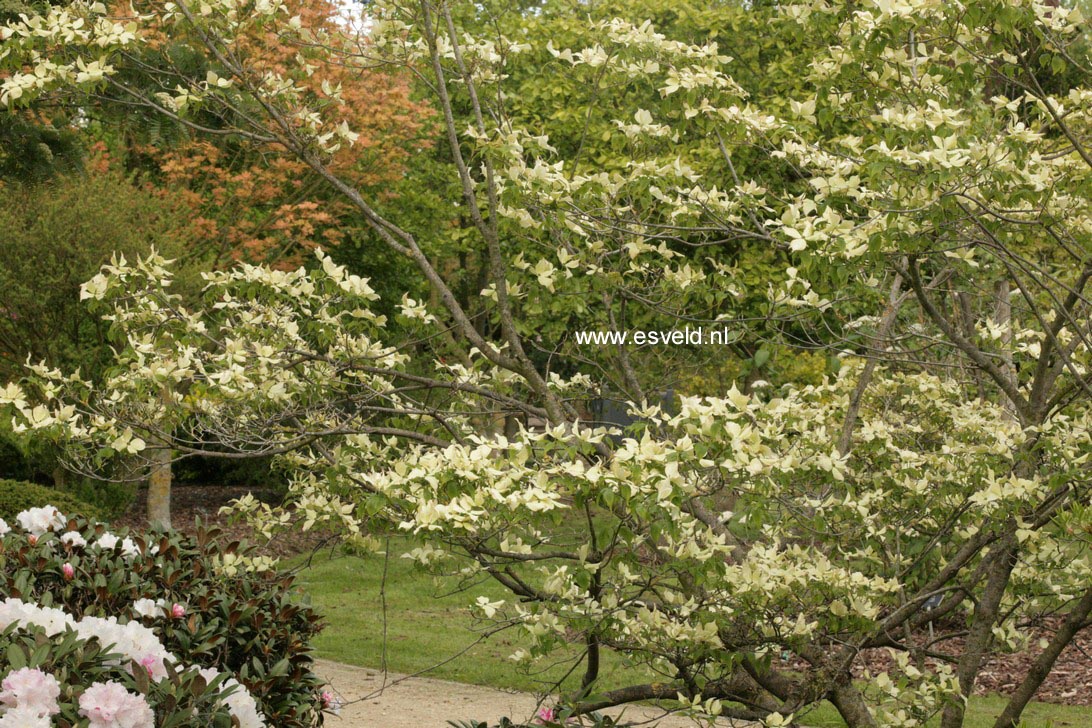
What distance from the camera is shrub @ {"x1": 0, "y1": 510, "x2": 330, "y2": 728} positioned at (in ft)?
11.7

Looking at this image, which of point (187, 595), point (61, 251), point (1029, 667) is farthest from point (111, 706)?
point (61, 251)

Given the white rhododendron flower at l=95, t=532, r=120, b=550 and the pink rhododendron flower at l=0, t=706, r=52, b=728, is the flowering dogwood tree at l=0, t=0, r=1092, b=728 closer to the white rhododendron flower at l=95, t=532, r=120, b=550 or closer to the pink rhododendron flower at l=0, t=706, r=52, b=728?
the white rhododendron flower at l=95, t=532, r=120, b=550

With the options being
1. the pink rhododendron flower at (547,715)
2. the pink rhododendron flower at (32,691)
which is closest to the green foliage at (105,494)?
the pink rhododendron flower at (547,715)

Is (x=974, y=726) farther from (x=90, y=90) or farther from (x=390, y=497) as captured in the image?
(x=90, y=90)

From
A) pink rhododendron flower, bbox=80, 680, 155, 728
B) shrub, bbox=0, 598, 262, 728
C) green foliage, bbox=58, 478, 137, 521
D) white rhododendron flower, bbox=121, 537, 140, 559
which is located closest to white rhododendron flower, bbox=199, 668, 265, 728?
shrub, bbox=0, 598, 262, 728

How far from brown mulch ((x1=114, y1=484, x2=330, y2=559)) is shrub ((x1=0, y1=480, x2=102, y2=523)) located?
8.10 feet

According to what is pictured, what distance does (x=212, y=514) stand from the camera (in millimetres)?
16312

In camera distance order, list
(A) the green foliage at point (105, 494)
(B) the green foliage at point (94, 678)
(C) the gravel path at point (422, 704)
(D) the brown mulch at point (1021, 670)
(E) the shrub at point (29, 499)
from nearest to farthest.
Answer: (B) the green foliage at point (94, 678) → (C) the gravel path at point (422, 704) → (D) the brown mulch at point (1021, 670) → (E) the shrub at point (29, 499) → (A) the green foliage at point (105, 494)

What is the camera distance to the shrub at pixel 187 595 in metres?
3.58

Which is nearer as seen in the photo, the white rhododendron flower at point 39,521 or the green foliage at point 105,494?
the white rhododendron flower at point 39,521

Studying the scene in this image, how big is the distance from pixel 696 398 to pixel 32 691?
1.84 metres

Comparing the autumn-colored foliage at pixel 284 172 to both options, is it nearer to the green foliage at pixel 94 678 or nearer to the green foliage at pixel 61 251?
the green foliage at pixel 61 251

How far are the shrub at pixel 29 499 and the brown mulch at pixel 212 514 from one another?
2468mm

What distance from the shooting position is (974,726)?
6.78 meters
